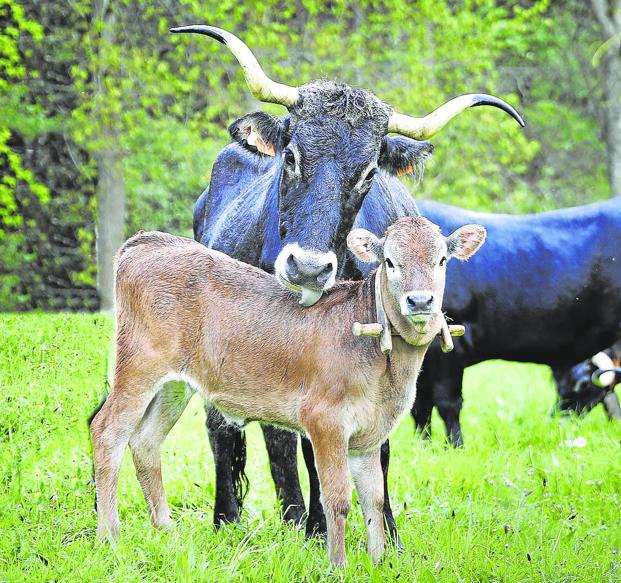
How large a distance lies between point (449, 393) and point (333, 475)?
425cm

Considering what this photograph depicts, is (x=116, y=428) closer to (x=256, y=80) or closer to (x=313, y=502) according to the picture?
(x=313, y=502)

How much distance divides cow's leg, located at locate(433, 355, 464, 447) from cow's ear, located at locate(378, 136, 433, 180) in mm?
3141

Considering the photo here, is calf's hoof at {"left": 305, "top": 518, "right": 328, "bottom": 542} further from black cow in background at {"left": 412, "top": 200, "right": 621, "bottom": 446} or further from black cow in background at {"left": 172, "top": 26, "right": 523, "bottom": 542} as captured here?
black cow in background at {"left": 412, "top": 200, "right": 621, "bottom": 446}

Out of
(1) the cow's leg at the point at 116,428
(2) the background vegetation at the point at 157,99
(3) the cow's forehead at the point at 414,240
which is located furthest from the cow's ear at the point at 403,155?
(2) the background vegetation at the point at 157,99

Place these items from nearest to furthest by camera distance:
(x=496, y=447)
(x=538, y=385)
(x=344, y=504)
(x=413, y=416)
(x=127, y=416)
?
(x=344, y=504)
(x=127, y=416)
(x=496, y=447)
(x=413, y=416)
(x=538, y=385)

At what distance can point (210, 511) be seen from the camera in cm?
630

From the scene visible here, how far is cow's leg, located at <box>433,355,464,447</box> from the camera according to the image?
8.68 m

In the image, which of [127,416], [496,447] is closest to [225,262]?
[127,416]

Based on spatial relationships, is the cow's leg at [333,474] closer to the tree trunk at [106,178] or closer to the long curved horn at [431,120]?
the long curved horn at [431,120]

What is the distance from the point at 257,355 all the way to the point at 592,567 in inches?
78.4

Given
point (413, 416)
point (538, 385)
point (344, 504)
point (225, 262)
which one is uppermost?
point (225, 262)

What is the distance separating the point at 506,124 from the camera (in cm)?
1952

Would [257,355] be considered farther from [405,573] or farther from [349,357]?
[405,573]

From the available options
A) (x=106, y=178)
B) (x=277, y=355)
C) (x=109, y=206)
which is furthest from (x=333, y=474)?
(x=106, y=178)
